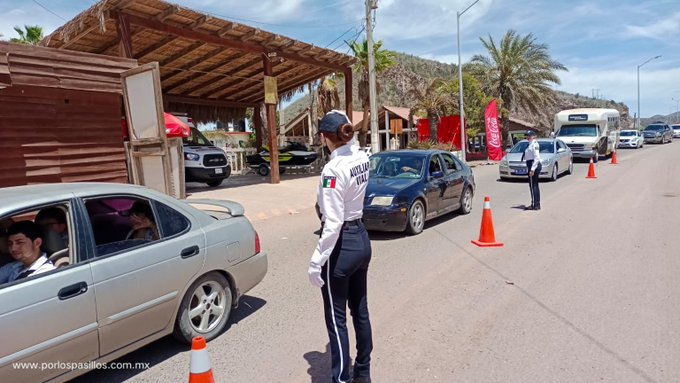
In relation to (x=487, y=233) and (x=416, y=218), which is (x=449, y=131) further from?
(x=487, y=233)

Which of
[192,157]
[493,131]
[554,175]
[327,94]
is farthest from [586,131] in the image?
[192,157]

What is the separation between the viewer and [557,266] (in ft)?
20.8

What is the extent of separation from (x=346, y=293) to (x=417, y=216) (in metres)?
5.65

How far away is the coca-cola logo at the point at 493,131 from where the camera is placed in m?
27.4

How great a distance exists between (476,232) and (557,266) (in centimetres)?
235

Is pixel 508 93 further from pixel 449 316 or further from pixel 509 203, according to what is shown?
pixel 449 316

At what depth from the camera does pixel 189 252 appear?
394 centimetres

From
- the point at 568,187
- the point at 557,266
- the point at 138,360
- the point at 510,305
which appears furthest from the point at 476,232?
the point at 568,187

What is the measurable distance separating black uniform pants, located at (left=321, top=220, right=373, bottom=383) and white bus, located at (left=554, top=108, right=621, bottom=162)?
2498cm

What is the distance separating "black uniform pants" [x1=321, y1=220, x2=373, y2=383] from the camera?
300 centimetres

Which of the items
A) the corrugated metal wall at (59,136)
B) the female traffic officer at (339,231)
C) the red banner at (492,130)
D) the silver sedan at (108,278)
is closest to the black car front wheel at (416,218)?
the silver sedan at (108,278)

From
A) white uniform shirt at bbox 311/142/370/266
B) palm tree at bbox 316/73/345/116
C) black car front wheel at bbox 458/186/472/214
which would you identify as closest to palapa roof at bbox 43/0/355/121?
palm tree at bbox 316/73/345/116

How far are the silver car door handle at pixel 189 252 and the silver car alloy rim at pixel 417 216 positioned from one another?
5019mm

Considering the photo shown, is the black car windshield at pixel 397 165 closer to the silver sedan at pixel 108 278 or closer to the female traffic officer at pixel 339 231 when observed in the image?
the silver sedan at pixel 108 278
